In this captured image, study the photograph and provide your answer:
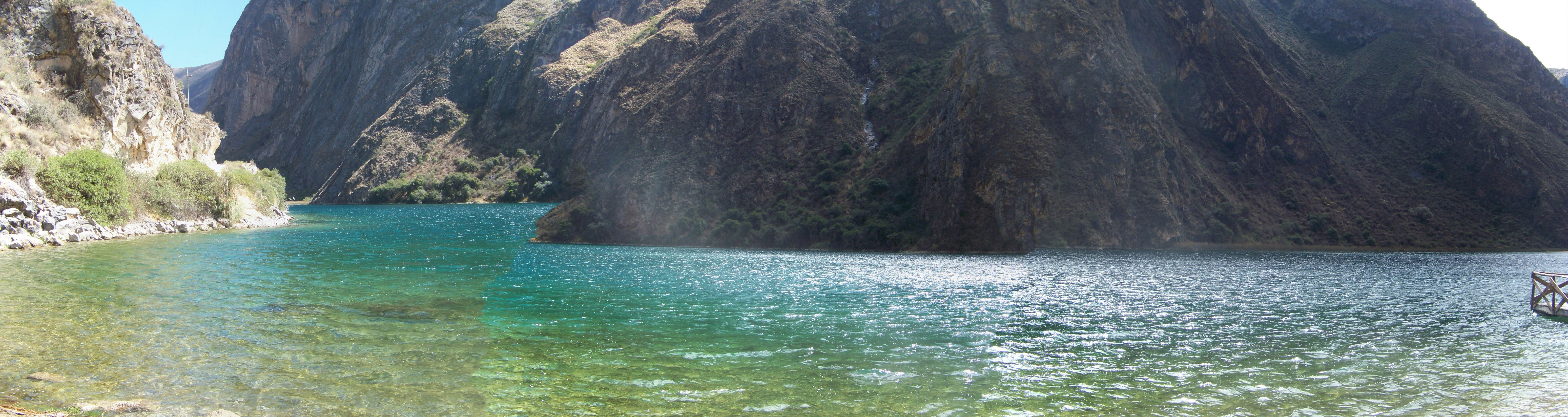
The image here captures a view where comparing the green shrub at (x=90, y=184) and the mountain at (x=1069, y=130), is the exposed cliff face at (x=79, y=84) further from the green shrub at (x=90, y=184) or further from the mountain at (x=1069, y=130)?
the mountain at (x=1069, y=130)

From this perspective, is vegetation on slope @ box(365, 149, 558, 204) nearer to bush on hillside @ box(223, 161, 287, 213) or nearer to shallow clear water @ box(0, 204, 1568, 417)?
bush on hillside @ box(223, 161, 287, 213)

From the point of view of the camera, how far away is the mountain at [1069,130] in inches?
2418

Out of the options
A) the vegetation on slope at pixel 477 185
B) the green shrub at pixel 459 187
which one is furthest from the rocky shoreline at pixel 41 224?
the green shrub at pixel 459 187

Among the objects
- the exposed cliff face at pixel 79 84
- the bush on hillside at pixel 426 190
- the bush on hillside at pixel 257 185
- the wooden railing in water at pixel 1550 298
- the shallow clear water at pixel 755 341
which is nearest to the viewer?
the shallow clear water at pixel 755 341

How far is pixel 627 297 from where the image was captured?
1089 inches

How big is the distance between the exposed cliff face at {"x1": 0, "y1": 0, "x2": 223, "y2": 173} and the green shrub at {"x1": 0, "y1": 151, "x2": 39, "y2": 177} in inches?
82.5

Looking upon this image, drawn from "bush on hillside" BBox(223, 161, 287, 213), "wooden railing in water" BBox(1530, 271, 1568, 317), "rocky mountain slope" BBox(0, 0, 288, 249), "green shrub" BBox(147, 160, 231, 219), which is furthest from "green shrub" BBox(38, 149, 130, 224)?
"wooden railing in water" BBox(1530, 271, 1568, 317)

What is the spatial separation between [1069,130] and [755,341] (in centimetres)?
5193

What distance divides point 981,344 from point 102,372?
706 inches

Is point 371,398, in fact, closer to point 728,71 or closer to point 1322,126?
point 728,71

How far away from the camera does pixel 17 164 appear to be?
3947 centimetres

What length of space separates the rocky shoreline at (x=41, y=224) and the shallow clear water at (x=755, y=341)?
2.10m

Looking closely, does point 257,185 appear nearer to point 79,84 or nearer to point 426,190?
point 79,84

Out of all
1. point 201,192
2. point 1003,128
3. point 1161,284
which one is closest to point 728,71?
point 1003,128
